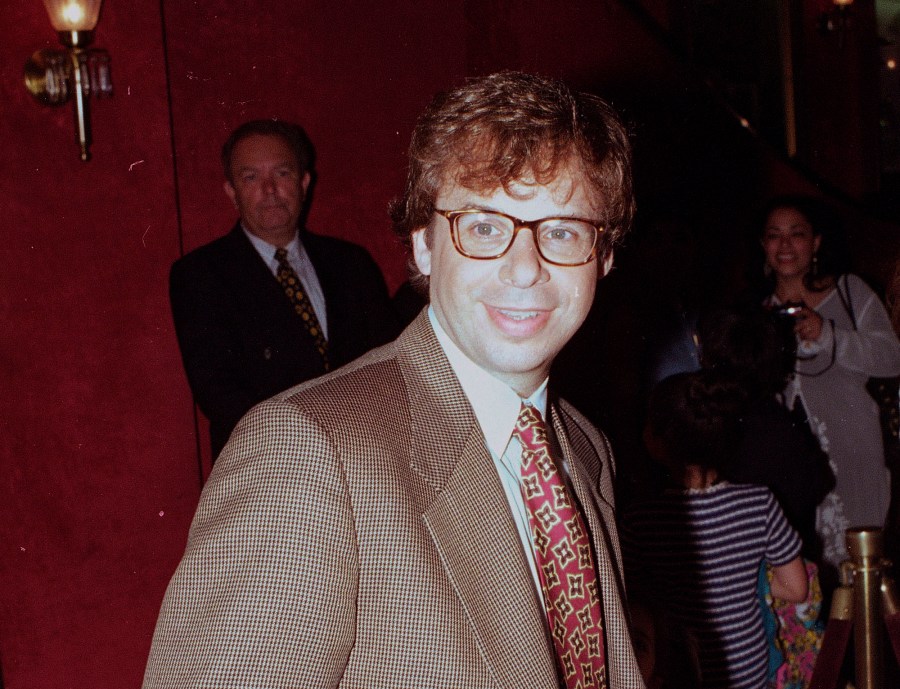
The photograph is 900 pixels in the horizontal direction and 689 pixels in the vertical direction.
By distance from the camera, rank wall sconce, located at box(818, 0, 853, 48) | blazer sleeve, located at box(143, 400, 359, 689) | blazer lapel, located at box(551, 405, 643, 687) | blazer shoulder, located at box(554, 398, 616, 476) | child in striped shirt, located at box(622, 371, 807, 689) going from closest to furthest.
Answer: blazer sleeve, located at box(143, 400, 359, 689)
blazer lapel, located at box(551, 405, 643, 687)
blazer shoulder, located at box(554, 398, 616, 476)
child in striped shirt, located at box(622, 371, 807, 689)
wall sconce, located at box(818, 0, 853, 48)

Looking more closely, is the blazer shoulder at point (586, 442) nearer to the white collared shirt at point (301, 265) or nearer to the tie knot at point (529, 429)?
the tie knot at point (529, 429)

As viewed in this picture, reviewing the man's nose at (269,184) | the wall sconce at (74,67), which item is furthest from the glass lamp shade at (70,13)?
the man's nose at (269,184)

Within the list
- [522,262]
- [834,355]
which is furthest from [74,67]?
[834,355]

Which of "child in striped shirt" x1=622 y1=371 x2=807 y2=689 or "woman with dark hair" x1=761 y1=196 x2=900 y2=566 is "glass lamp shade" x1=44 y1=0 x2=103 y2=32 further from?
"woman with dark hair" x1=761 y1=196 x2=900 y2=566

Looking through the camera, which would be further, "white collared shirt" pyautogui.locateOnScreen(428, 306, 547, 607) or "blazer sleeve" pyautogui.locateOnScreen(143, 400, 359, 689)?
"white collared shirt" pyautogui.locateOnScreen(428, 306, 547, 607)

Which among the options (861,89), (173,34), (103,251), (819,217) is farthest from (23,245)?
(861,89)

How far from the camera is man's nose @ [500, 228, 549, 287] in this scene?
1321mm

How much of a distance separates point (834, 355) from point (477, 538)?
2.97 m

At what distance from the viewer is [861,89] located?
6.39m

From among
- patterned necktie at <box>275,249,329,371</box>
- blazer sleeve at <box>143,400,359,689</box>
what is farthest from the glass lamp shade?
blazer sleeve at <box>143,400,359,689</box>

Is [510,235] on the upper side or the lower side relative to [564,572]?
upper

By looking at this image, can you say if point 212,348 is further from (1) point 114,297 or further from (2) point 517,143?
(2) point 517,143

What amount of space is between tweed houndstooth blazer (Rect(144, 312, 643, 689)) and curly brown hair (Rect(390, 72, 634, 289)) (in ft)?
0.97

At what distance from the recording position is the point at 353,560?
3.73 feet
